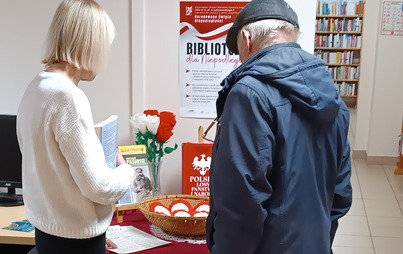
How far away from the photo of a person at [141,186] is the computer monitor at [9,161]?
0.63 m

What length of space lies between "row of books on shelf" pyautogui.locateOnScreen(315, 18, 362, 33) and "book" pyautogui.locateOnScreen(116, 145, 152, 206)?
9.02m

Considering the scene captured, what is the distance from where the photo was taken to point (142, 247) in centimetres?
Result: 208

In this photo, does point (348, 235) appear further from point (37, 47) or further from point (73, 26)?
point (73, 26)

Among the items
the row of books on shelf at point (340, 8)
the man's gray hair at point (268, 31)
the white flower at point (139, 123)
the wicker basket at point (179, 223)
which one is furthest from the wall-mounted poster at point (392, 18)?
the man's gray hair at point (268, 31)

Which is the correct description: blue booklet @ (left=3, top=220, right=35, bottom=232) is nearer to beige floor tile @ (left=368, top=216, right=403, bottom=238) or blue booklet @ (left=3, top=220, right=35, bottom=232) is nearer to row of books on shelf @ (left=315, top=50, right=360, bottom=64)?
beige floor tile @ (left=368, top=216, right=403, bottom=238)

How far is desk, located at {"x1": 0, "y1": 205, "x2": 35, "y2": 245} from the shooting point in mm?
2188

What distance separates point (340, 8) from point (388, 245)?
24.3 feet

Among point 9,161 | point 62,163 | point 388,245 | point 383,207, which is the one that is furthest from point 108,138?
point 383,207

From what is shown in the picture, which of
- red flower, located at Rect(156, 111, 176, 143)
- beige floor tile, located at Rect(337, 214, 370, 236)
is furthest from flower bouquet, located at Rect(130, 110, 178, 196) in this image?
beige floor tile, located at Rect(337, 214, 370, 236)

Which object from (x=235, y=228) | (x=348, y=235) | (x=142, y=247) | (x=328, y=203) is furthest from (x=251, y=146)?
(x=348, y=235)

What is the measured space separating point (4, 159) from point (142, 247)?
1.00 meters

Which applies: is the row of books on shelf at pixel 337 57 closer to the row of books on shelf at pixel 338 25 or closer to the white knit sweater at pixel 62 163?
the row of books on shelf at pixel 338 25

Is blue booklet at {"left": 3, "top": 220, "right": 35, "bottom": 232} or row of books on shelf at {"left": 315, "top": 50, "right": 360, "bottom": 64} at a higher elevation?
row of books on shelf at {"left": 315, "top": 50, "right": 360, "bottom": 64}

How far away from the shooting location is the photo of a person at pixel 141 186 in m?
2.48
